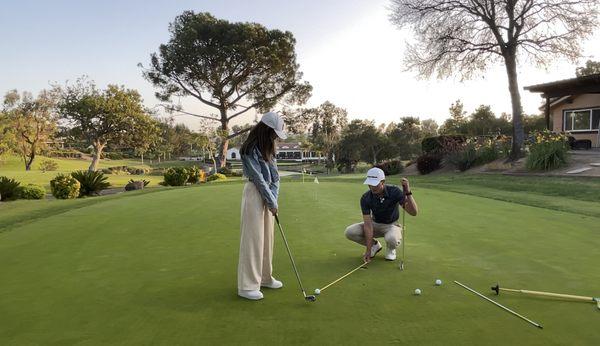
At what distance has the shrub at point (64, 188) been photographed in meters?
16.2

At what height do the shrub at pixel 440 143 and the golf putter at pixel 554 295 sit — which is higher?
the shrub at pixel 440 143

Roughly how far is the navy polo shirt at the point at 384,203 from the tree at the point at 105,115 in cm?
4172

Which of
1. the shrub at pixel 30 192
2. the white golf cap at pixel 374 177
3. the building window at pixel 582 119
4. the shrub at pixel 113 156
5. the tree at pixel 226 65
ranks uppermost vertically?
the tree at pixel 226 65

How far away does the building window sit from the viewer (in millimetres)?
29828

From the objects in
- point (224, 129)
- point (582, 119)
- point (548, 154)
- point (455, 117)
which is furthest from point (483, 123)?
point (548, 154)

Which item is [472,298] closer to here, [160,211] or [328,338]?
[328,338]

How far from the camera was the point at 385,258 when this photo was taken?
18.6 feet

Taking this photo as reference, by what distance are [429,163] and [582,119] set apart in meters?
12.5

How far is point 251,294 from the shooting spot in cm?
418

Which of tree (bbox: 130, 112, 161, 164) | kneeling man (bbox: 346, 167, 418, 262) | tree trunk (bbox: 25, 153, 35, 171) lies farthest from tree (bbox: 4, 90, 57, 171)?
kneeling man (bbox: 346, 167, 418, 262)

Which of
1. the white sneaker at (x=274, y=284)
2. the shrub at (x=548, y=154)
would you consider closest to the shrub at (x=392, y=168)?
the shrub at (x=548, y=154)

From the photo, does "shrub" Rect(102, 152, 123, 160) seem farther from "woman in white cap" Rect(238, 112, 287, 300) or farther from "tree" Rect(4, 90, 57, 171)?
"woman in white cap" Rect(238, 112, 287, 300)

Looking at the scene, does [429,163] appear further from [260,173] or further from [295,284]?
[260,173]

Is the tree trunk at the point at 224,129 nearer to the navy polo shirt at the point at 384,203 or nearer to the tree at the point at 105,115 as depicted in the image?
the tree at the point at 105,115
